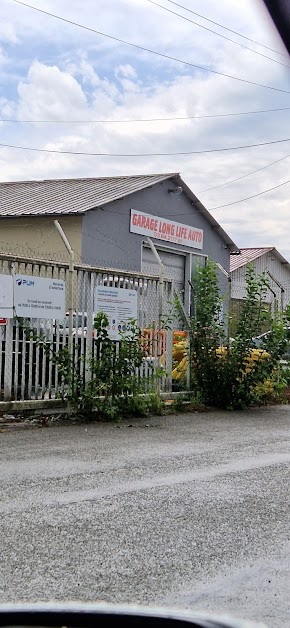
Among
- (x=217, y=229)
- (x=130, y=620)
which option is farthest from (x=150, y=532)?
(x=217, y=229)

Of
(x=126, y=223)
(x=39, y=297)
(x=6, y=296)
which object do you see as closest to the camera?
(x=6, y=296)

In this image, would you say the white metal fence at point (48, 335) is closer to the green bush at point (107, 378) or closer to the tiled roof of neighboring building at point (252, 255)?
the green bush at point (107, 378)

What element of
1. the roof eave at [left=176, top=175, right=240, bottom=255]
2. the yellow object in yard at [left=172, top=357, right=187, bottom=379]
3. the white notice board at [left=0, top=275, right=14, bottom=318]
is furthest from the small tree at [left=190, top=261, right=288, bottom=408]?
the roof eave at [left=176, top=175, right=240, bottom=255]

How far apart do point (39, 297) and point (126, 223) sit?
52.4 feet

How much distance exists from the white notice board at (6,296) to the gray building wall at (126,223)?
11.7 meters

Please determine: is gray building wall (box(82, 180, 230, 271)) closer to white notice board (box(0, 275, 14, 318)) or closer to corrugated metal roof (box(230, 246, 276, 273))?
white notice board (box(0, 275, 14, 318))

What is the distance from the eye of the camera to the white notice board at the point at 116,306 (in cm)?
1213

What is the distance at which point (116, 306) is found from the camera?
1238cm

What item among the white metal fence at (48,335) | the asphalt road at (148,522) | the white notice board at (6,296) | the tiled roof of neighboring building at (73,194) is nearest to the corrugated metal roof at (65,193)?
the tiled roof of neighboring building at (73,194)

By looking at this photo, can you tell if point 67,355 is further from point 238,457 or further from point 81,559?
point 81,559

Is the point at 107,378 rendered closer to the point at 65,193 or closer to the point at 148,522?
the point at 148,522

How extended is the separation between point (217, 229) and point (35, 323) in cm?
2222

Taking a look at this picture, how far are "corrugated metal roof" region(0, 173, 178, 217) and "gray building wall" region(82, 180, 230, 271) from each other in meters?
0.36

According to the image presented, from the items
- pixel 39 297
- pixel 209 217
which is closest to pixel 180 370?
pixel 39 297
